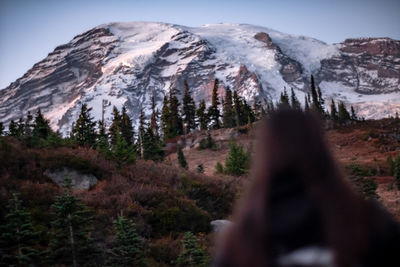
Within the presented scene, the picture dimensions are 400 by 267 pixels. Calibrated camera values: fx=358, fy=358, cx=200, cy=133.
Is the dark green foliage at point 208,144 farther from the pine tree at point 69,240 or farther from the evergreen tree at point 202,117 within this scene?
the pine tree at point 69,240

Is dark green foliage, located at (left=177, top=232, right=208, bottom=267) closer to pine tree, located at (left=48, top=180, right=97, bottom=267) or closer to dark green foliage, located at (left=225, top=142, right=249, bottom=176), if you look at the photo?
pine tree, located at (left=48, top=180, right=97, bottom=267)

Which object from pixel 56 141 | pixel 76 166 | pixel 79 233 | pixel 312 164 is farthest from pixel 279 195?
pixel 56 141

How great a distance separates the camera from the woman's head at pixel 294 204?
1.21m

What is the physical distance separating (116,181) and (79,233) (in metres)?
6.60

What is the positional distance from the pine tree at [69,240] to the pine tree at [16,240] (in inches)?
22.5

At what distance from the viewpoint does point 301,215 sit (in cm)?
121

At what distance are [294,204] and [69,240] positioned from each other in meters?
8.60

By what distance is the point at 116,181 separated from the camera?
50.3 feet

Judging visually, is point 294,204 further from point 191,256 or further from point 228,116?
point 228,116

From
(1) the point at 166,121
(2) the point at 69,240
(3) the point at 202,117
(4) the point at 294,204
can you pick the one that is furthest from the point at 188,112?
(4) the point at 294,204

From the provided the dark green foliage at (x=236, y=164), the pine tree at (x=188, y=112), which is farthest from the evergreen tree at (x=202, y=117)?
the dark green foliage at (x=236, y=164)

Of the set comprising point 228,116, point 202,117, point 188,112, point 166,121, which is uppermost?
point 188,112

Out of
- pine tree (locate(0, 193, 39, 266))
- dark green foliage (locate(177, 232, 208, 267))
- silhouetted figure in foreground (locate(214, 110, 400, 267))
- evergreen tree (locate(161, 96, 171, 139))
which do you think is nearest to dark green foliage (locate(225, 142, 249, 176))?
dark green foliage (locate(177, 232, 208, 267))

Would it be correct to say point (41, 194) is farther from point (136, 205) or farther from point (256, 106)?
point (256, 106)
